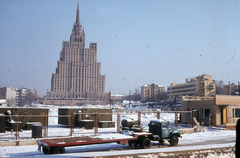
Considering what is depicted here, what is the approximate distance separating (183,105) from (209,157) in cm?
2853

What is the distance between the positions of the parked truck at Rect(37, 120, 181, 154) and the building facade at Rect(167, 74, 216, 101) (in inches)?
4424

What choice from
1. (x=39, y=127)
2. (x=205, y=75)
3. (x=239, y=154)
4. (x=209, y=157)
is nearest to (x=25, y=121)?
(x=39, y=127)

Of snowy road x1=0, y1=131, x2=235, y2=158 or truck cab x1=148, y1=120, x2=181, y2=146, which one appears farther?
truck cab x1=148, y1=120, x2=181, y2=146

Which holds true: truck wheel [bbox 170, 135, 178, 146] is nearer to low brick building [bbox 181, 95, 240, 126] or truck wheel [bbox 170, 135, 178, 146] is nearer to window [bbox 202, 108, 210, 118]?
low brick building [bbox 181, 95, 240, 126]

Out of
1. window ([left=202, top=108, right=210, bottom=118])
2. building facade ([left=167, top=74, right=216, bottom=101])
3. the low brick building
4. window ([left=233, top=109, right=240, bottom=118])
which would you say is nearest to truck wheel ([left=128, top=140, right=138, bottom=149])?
the low brick building

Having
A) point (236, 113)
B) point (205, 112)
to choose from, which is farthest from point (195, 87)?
point (205, 112)

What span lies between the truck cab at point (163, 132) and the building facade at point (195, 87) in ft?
367

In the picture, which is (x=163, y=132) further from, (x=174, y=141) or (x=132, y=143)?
(x=132, y=143)

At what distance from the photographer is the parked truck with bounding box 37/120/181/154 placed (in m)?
13.3

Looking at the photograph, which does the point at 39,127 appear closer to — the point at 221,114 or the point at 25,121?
the point at 25,121

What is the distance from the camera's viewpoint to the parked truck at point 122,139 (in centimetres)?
1332

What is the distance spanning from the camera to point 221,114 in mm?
31797

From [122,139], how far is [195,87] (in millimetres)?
132563

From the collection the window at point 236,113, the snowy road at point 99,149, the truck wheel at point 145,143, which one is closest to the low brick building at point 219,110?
the window at point 236,113
